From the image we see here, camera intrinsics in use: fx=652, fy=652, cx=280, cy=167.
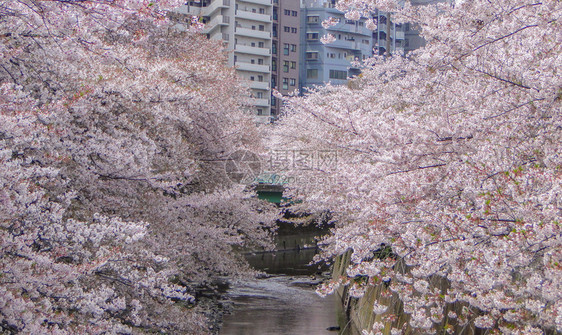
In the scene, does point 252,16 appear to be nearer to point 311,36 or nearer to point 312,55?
point 311,36

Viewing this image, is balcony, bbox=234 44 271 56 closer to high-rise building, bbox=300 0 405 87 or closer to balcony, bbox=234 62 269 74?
balcony, bbox=234 62 269 74

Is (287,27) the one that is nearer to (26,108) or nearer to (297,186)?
(297,186)

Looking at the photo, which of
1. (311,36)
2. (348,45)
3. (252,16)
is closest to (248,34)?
(252,16)

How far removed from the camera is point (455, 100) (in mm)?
8781

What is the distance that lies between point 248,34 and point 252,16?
1956mm

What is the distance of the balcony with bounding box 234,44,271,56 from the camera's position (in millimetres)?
63688

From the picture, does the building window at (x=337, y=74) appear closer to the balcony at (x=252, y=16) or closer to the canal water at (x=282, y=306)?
the balcony at (x=252, y=16)

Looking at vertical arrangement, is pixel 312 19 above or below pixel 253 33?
above

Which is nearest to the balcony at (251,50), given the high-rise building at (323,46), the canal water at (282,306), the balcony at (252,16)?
the balcony at (252,16)

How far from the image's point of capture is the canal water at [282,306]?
20.3 metres

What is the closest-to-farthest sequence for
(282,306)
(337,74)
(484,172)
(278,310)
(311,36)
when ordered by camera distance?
(484,172) → (278,310) → (282,306) → (311,36) → (337,74)

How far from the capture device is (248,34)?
→ 64.1m

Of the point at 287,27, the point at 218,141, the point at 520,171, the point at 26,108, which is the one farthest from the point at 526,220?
the point at 287,27

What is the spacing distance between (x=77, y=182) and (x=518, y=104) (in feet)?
22.0
